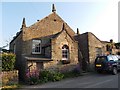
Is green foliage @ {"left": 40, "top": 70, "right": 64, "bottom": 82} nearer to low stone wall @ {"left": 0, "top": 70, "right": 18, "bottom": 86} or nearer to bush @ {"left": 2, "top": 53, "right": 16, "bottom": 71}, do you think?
low stone wall @ {"left": 0, "top": 70, "right": 18, "bottom": 86}

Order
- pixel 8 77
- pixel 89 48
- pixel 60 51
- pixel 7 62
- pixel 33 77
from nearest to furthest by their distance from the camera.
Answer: pixel 8 77, pixel 33 77, pixel 7 62, pixel 60 51, pixel 89 48

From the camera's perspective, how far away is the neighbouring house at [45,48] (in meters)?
21.5

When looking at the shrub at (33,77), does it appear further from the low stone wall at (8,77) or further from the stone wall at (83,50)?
the stone wall at (83,50)

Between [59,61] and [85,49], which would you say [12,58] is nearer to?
[59,61]

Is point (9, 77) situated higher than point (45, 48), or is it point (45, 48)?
point (45, 48)

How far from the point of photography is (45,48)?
24.0 metres

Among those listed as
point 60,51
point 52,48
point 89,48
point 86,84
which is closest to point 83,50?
point 89,48

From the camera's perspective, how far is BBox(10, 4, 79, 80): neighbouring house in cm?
2151

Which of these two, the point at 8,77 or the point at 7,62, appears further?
the point at 7,62

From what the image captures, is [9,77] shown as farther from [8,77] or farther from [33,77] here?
[33,77]

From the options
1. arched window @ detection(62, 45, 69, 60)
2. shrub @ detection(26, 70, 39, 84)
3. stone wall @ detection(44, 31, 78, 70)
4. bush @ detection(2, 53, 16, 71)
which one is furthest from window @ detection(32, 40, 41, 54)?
shrub @ detection(26, 70, 39, 84)

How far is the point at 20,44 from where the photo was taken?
25062 mm

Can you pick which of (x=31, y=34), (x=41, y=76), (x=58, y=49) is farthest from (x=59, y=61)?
(x=31, y=34)

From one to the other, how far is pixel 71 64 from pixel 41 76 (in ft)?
16.9
